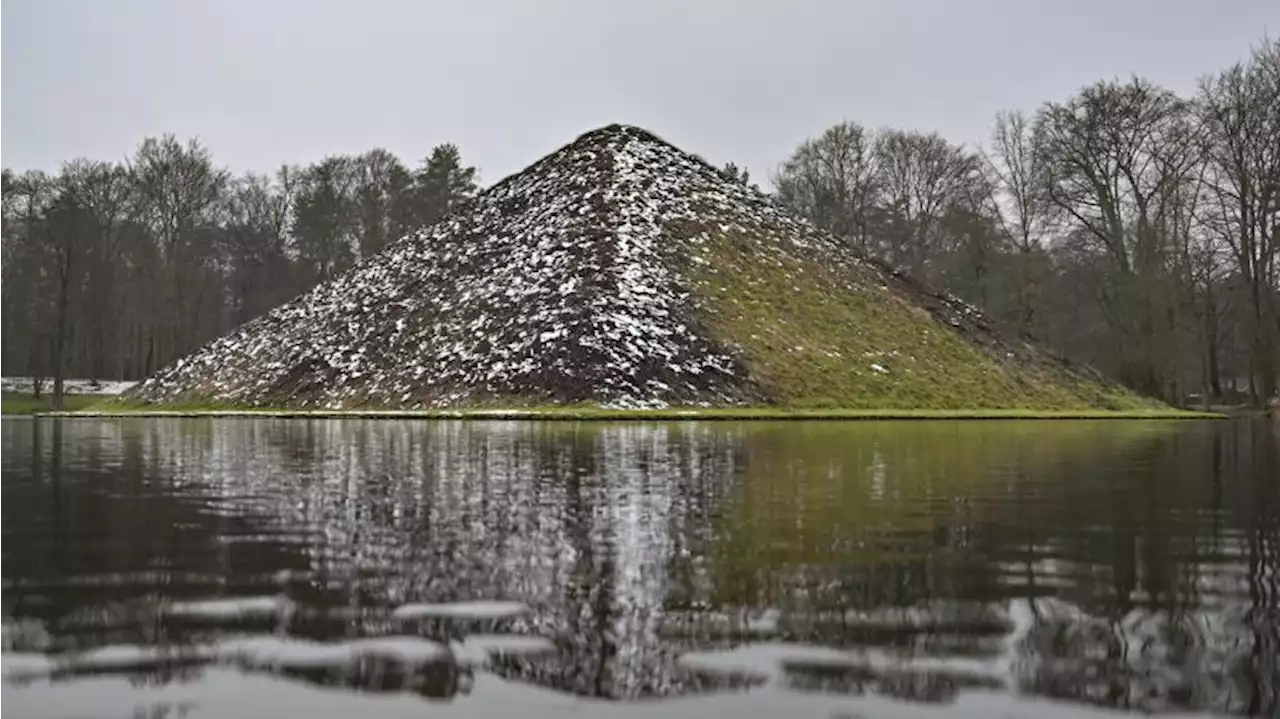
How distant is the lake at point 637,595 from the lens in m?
5.63

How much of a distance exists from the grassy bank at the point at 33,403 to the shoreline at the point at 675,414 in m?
15.8

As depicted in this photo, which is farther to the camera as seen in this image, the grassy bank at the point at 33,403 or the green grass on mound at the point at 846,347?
the grassy bank at the point at 33,403

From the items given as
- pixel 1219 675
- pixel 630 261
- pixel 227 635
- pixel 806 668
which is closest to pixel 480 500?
pixel 227 635

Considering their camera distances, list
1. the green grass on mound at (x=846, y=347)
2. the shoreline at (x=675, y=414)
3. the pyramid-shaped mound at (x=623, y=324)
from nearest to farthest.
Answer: the shoreline at (x=675, y=414) < the pyramid-shaped mound at (x=623, y=324) < the green grass on mound at (x=846, y=347)

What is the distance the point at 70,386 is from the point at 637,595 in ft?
270

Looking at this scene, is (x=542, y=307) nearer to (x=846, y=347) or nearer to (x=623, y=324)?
(x=623, y=324)

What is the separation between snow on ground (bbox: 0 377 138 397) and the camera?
78.1m

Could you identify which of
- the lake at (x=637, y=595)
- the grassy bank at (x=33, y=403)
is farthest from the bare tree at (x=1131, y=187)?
the grassy bank at (x=33, y=403)

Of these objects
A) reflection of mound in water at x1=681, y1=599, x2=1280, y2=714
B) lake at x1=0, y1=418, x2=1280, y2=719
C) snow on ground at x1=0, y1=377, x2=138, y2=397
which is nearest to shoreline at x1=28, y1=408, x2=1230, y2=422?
lake at x1=0, y1=418, x2=1280, y2=719

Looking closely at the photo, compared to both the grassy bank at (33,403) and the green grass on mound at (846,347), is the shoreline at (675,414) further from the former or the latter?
the grassy bank at (33,403)

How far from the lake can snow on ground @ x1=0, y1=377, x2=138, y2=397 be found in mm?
67340

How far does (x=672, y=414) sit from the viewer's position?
41812 millimetres

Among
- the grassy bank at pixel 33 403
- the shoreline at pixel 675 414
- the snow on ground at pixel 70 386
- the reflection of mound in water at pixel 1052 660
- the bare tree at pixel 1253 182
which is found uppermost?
the bare tree at pixel 1253 182

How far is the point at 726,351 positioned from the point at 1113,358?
28.6 m
